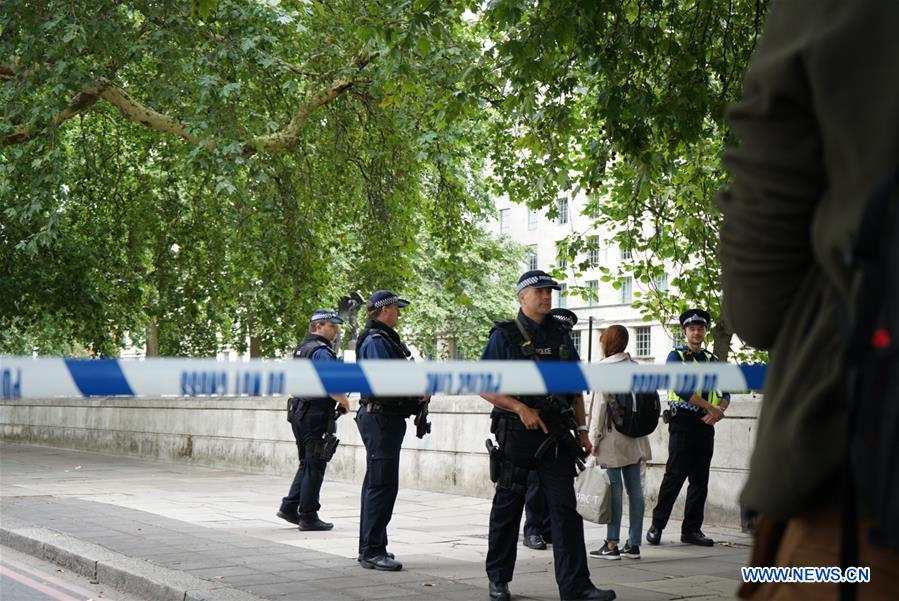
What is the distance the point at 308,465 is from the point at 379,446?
7.14 feet

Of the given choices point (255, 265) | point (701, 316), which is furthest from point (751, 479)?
point (255, 265)

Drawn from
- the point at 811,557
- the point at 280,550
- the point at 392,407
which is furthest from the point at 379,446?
the point at 811,557

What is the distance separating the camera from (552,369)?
4.81 meters

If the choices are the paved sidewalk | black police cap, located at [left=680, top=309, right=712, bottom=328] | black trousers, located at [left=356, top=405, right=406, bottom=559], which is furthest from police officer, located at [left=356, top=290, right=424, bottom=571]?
black police cap, located at [left=680, top=309, right=712, bottom=328]

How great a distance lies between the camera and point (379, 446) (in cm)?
856

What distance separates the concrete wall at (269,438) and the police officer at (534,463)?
3.22 m

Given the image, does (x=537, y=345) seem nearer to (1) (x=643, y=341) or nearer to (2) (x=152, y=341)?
(2) (x=152, y=341)

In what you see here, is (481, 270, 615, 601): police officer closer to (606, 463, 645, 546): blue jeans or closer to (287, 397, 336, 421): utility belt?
(606, 463, 645, 546): blue jeans

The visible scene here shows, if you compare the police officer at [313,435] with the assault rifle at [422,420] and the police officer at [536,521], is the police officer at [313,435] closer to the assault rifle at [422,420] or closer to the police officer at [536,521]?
the assault rifle at [422,420]

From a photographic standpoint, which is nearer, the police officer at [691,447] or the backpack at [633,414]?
the backpack at [633,414]

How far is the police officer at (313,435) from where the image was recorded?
10531 mm

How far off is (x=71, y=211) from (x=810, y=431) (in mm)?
21381

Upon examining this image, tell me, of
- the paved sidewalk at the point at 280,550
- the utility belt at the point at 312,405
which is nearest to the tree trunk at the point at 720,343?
the paved sidewalk at the point at 280,550

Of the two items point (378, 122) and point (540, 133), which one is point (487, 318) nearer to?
point (378, 122)
